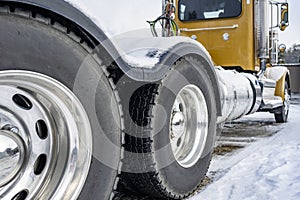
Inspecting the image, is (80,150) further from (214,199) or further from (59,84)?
(214,199)

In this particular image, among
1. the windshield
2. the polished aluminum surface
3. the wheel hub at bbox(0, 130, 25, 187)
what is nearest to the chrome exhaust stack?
the windshield

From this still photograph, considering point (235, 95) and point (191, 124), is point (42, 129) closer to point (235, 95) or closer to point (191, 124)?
point (191, 124)

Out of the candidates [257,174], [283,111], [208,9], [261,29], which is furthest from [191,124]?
[283,111]

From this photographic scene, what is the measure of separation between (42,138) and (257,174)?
195cm


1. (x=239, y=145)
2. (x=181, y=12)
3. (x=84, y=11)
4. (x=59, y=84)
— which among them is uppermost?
(x=181, y=12)

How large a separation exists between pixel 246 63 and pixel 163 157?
12.3 feet

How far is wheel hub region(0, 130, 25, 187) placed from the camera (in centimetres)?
129

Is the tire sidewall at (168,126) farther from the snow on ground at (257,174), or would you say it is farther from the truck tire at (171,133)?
the snow on ground at (257,174)

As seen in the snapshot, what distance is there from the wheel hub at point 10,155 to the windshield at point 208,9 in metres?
4.60

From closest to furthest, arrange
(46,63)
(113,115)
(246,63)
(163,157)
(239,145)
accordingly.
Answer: (46,63), (113,115), (163,157), (239,145), (246,63)

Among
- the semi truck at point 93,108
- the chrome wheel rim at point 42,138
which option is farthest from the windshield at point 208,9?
the chrome wheel rim at point 42,138

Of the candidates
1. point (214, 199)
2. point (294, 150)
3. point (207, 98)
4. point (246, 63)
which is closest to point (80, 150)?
point (214, 199)

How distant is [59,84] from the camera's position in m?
1.38

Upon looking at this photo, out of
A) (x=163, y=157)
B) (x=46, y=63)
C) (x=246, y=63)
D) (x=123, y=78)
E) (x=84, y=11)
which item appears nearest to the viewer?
(x=46, y=63)
